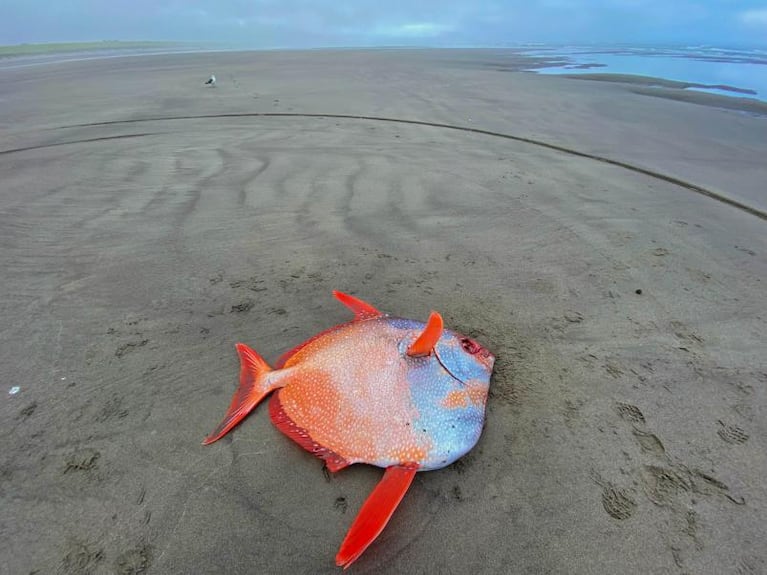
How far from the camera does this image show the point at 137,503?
1.62 m

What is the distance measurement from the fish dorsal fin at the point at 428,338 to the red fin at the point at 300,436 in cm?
53

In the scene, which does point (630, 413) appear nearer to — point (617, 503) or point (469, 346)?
point (617, 503)

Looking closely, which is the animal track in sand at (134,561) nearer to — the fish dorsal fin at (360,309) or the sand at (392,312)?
the sand at (392,312)

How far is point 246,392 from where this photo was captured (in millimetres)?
1923

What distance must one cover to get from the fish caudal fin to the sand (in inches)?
2.8

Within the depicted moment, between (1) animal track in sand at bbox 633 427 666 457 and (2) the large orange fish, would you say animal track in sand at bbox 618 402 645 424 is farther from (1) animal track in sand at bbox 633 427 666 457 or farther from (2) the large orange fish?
(2) the large orange fish

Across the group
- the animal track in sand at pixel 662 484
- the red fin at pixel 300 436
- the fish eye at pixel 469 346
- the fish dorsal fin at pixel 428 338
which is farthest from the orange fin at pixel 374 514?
the animal track in sand at pixel 662 484

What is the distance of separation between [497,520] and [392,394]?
651 mm

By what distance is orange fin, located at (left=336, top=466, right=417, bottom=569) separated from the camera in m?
1.27

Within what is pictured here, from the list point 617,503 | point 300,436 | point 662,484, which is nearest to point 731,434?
point 662,484

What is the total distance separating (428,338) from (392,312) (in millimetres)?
1096

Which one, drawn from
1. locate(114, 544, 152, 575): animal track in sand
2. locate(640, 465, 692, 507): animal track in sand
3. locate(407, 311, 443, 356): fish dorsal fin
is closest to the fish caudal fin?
locate(114, 544, 152, 575): animal track in sand

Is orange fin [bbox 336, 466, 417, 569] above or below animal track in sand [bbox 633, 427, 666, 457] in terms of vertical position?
above

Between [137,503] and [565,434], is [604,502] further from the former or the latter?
[137,503]
